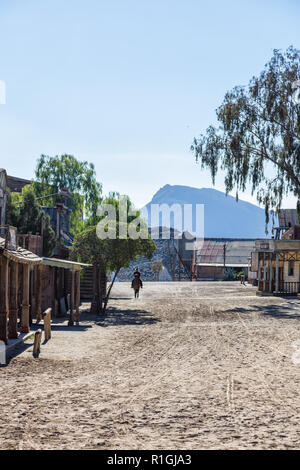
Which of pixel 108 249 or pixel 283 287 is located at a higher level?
pixel 108 249

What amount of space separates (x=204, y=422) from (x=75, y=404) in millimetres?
2119

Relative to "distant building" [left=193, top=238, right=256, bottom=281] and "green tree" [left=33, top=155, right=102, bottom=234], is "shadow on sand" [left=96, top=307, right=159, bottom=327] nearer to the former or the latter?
"green tree" [left=33, top=155, right=102, bottom=234]

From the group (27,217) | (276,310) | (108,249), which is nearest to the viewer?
(108,249)

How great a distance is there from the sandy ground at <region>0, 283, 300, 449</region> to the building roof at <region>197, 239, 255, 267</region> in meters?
51.6

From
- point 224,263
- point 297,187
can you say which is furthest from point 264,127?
point 224,263

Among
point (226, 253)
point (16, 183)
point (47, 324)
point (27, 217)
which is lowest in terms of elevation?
point (47, 324)

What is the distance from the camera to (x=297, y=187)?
111 feet

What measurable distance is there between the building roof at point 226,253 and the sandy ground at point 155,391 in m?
51.6

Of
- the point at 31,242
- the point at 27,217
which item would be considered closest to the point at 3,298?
the point at 31,242

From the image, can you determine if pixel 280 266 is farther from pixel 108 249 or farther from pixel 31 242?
pixel 31 242

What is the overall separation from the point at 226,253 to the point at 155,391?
208ft

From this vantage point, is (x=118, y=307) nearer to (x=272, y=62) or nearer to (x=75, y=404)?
(x=272, y=62)

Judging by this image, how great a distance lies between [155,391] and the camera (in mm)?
9617

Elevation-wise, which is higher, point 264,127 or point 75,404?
point 264,127
